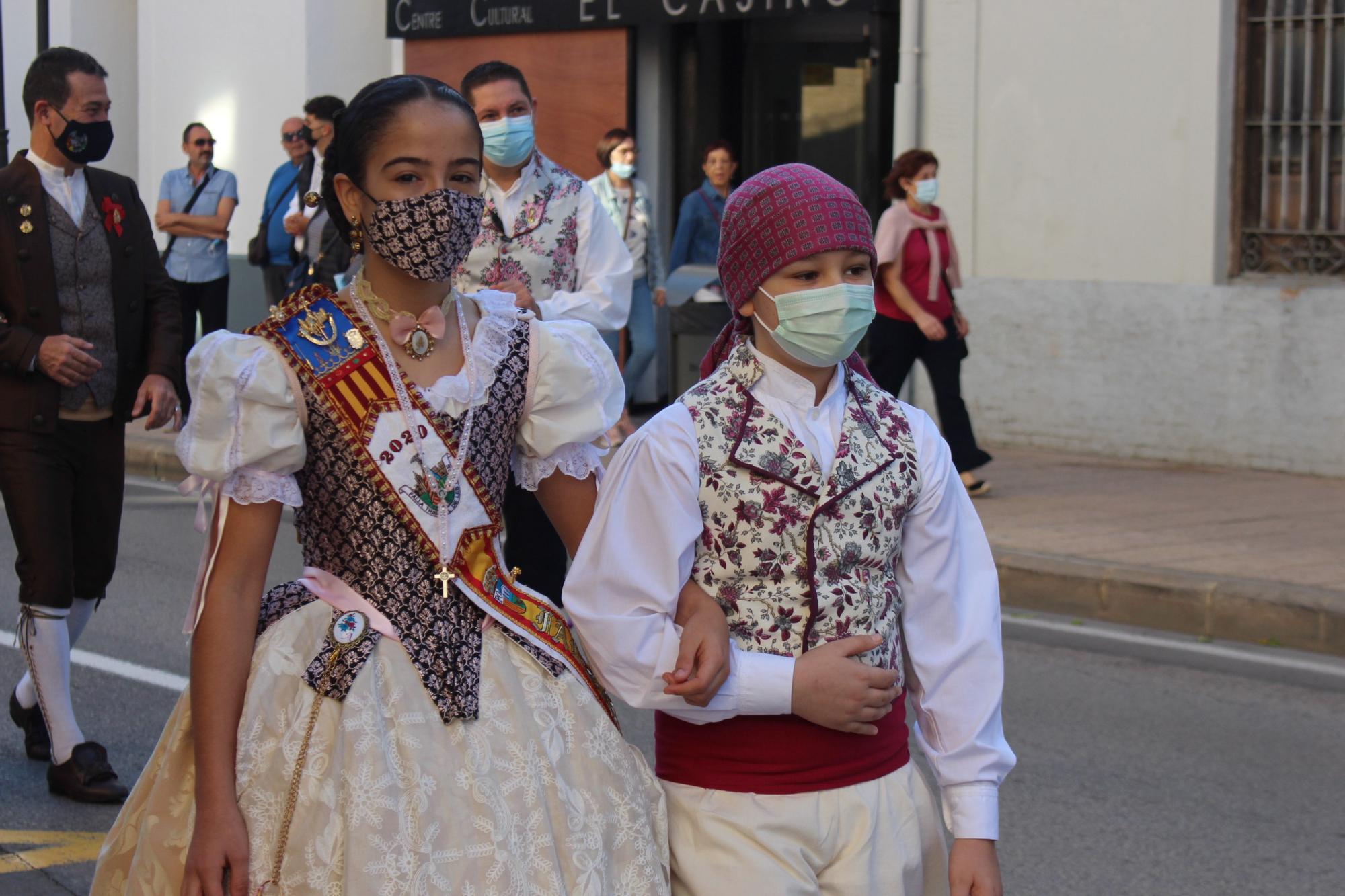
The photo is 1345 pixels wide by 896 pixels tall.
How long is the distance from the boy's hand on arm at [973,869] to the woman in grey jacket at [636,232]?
10361mm

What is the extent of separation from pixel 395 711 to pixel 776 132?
12503 mm

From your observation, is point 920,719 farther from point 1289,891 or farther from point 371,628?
point 1289,891

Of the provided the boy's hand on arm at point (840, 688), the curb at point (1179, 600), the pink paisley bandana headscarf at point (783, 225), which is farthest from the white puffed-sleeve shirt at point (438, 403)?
the curb at point (1179, 600)

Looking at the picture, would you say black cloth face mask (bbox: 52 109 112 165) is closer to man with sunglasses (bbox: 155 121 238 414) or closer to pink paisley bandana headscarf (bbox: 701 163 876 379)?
pink paisley bandana headscarf (bbox: 701 163 876 379)

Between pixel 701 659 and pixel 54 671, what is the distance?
324 cm

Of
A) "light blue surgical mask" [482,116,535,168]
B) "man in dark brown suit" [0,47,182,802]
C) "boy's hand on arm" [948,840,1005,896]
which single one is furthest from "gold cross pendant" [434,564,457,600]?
"light blue surgical mask" [482,116,535,168]

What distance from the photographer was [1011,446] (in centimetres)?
1249

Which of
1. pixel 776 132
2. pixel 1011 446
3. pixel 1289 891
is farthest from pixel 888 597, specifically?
pixel 776 132

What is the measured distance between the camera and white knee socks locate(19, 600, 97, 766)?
5.24 meters

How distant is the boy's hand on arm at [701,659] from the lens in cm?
260

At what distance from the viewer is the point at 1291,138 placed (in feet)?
37.7

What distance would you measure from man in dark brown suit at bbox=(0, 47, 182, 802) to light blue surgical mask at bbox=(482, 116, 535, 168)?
3.52 ft

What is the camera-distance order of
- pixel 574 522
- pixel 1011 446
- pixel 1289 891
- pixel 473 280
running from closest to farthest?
pixel 574 522
pixel 1289 891
pixel 473 280
pixel 1011 446

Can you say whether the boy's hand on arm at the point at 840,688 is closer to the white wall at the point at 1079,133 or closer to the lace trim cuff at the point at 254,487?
the lace trim cuff at the point at 254,487
